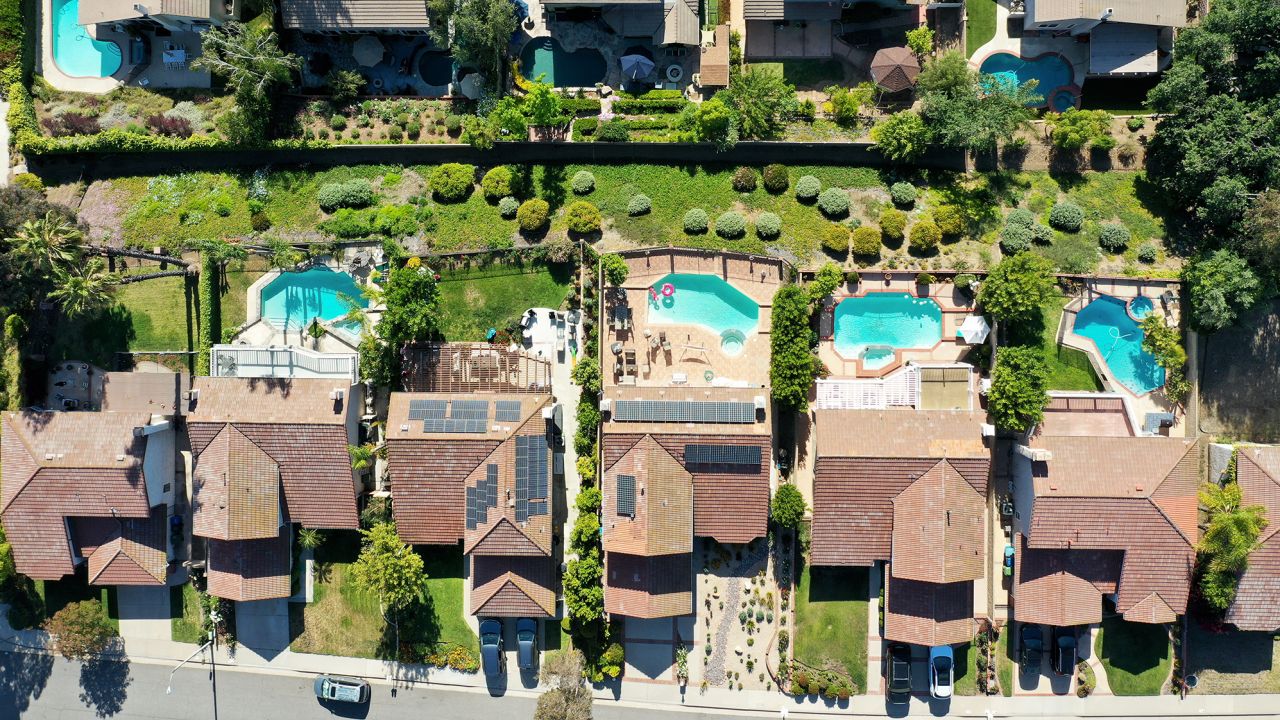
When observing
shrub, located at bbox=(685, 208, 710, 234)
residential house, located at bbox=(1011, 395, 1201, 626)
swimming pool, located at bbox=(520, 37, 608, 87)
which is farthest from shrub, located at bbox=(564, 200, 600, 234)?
residential house, located at bbox=(1011, 395, 1201, 626)

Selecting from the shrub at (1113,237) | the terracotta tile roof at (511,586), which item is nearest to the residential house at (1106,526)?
the shrub at (1113,237)

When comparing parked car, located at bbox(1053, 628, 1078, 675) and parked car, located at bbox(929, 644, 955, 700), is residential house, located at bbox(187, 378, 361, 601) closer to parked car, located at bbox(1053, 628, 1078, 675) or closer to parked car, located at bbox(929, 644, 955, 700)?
parked car, located at bbox(929, 644, 955, 700)

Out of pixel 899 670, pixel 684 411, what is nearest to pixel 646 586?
pixel 684 411

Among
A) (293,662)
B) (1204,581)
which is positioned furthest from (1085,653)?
(293,662)

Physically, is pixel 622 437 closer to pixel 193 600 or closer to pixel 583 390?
pixel 583 390

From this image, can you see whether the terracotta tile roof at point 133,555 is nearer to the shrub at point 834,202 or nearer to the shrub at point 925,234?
the shrub at point 834,202

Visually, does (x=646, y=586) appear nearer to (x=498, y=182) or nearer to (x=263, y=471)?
(x=263, y=471)
